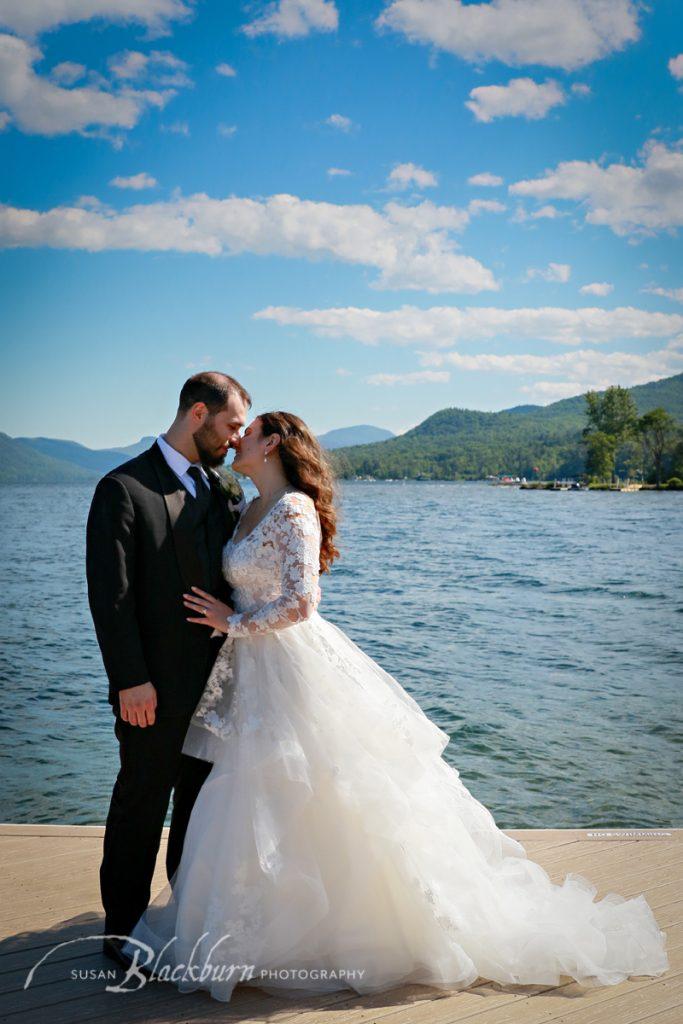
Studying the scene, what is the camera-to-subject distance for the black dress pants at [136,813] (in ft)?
9.57

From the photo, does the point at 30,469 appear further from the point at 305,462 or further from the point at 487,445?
the point at 305,462

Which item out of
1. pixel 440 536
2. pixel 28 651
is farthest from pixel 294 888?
pixel 440 536

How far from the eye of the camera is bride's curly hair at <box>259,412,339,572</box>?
3.12 m

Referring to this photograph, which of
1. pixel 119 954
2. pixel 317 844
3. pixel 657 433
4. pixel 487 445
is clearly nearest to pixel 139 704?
pixel 317 844

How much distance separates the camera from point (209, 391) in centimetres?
302

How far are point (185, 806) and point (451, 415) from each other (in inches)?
5997

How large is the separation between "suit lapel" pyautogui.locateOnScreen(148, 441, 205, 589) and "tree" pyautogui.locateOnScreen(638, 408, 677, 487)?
95125 millimetres

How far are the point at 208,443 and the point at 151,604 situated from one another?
0.61 m

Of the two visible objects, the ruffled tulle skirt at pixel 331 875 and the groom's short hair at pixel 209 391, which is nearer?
the ruffled tulle skirt at pixel 331 875

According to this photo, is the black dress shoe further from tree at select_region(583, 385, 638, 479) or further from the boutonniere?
tree at select_region(583, 385, 638, 479)

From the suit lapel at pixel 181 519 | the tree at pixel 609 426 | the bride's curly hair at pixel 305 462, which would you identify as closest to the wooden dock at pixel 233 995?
the suit lapel at pixel 181 519

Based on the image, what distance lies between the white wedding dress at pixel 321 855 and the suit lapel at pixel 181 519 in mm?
145

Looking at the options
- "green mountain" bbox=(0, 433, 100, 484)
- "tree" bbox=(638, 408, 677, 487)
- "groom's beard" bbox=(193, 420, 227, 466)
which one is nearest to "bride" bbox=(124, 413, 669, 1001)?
"groom's beard" bbox=(193, 420, 227, 466)

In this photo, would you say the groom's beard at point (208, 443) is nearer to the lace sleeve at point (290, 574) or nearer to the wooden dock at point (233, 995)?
the lace sleeve at point (290, 574)
